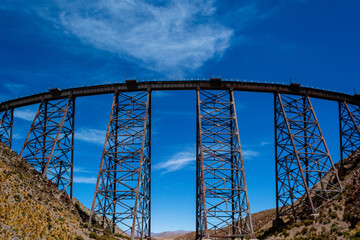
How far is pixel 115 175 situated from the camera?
22.9 metres

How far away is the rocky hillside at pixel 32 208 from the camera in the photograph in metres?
13.3

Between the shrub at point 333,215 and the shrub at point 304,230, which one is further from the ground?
the shrub at point 333,215

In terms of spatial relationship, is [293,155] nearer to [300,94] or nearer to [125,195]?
[300,94]

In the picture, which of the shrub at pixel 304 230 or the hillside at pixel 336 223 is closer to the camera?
the hillside at pixel 336 223

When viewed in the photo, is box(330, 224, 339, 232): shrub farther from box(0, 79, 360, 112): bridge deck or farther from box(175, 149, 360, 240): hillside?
box(0, 79, 360, 112): bridge deck

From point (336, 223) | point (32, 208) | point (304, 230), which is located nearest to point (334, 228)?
point (336, 223)

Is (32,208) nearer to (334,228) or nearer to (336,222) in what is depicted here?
(334,228)

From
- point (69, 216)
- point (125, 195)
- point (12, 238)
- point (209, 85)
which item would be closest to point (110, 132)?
point (125, 195)

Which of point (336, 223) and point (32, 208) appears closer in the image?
point (32, 208)

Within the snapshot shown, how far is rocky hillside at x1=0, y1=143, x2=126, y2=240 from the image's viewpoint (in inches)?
524

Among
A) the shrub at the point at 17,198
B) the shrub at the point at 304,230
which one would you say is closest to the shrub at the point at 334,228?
the shrub at the point at 304,230

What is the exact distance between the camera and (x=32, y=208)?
15.9 meters

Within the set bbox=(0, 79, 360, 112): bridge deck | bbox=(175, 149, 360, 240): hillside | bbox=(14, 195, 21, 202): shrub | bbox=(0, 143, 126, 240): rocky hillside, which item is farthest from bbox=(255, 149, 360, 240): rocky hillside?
bbox=(14, 195, 21, 202): shrub

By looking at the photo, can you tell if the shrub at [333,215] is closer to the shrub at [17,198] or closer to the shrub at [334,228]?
the shrub at [334,228]
